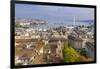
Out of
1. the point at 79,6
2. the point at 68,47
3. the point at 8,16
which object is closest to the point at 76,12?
the point at 79,6

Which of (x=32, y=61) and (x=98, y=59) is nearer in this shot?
(x=32, y=61)

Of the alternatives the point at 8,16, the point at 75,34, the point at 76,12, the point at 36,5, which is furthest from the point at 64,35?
the point at 8,16

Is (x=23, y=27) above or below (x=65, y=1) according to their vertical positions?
below

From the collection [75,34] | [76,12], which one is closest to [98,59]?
[75,34]

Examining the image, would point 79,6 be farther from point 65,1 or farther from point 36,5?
point 36,5

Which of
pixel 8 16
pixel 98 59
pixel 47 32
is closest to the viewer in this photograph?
pixel 8 16

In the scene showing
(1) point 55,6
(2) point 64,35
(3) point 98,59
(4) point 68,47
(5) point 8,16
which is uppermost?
(1) point 55,6

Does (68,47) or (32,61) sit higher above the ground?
(68,47)

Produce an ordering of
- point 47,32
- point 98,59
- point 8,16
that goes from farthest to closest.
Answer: point 98,59 < point 47,32 < point 8,16

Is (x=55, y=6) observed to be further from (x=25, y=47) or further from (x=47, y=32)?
(x=25, y=47)
